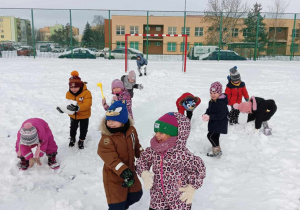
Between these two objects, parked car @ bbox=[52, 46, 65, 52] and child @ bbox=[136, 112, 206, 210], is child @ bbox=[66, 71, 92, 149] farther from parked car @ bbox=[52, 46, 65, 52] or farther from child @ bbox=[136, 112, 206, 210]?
parked car @ bbox=[52, 46, 65, 52]

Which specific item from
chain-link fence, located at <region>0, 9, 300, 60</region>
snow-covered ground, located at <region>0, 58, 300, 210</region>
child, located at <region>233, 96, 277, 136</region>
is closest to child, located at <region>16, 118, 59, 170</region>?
snow-covered ground, located at <region>0, 58, 300, 210</region>

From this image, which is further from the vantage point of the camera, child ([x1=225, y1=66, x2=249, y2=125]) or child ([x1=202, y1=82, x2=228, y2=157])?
child ([x1=225, y1=66, x2=249, y2=125])

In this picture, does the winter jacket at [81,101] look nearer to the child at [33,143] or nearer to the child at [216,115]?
the child at [33,143]

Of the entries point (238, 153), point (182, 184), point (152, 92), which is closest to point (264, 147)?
point (238, 153)

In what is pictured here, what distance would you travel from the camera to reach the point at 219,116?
445 centimetres

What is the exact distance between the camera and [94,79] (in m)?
11.5

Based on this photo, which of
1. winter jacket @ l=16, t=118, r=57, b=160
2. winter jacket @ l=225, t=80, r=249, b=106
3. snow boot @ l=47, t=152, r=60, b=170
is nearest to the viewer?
winter jacket @ l=16, t=118, r=57, b=160

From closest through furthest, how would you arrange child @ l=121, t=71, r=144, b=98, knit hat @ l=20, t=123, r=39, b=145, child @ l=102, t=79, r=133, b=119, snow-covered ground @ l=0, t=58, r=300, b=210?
snow-covered ground @ l=0, t=58, r=300, b=210 → knit hat @ l=20, t=123, r=39, b=145 → child @ l=102, t=79, r=133, b=119 → child @ l=121, t=71, r=144, b=98

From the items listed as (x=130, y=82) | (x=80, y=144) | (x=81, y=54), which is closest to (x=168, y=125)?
(x=80, y=144)

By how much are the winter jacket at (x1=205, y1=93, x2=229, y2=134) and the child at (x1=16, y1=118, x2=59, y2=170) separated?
2.76 metres

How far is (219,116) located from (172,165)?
2.38 metres

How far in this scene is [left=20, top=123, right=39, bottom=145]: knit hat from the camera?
11.8 feet

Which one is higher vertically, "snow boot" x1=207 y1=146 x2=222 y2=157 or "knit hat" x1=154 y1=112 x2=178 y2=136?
"knit hat" x1=154 y1=112 x2=178 y2=136

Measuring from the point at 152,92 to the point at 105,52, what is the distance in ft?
40.3
